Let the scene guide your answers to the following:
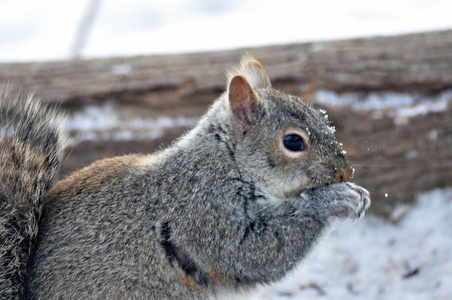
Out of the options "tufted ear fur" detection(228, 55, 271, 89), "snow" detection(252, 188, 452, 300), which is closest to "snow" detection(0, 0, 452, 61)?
"snow" detection(252, 188, 452, 300)

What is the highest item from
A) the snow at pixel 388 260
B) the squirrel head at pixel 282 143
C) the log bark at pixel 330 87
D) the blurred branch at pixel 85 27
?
the squirrel head at pixel 282 143

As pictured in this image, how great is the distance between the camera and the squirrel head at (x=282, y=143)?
203 centimetres

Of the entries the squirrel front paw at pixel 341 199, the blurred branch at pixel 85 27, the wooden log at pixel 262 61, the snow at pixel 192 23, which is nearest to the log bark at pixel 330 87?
the wooden log at pixel 262 61

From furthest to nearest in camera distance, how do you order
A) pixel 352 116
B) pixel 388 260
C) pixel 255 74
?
pixel 352 116, pixel 388 260, pixel 255 74

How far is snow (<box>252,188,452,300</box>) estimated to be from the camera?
8.74 ft

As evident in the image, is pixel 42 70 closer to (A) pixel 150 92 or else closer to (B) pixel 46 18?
(A) pixel 150 92

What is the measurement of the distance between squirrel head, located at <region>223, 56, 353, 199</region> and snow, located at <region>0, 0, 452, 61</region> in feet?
6.47

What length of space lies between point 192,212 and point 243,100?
1.21 feet

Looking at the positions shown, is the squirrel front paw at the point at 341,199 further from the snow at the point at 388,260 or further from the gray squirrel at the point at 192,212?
the snow at the point at 388,260

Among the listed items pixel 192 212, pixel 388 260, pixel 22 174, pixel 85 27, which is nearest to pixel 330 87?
pixel 388 260

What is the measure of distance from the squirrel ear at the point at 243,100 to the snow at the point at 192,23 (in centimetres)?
197

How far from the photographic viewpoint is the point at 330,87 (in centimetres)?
325

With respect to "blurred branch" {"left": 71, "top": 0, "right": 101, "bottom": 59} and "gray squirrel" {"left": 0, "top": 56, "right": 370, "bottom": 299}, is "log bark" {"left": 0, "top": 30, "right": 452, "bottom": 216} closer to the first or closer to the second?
"gray squirrel" {"left": 0, "top": 56, "right": 370, "bottom": 299}

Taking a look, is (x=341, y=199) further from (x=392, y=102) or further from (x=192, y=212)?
(x=392, y=102)
